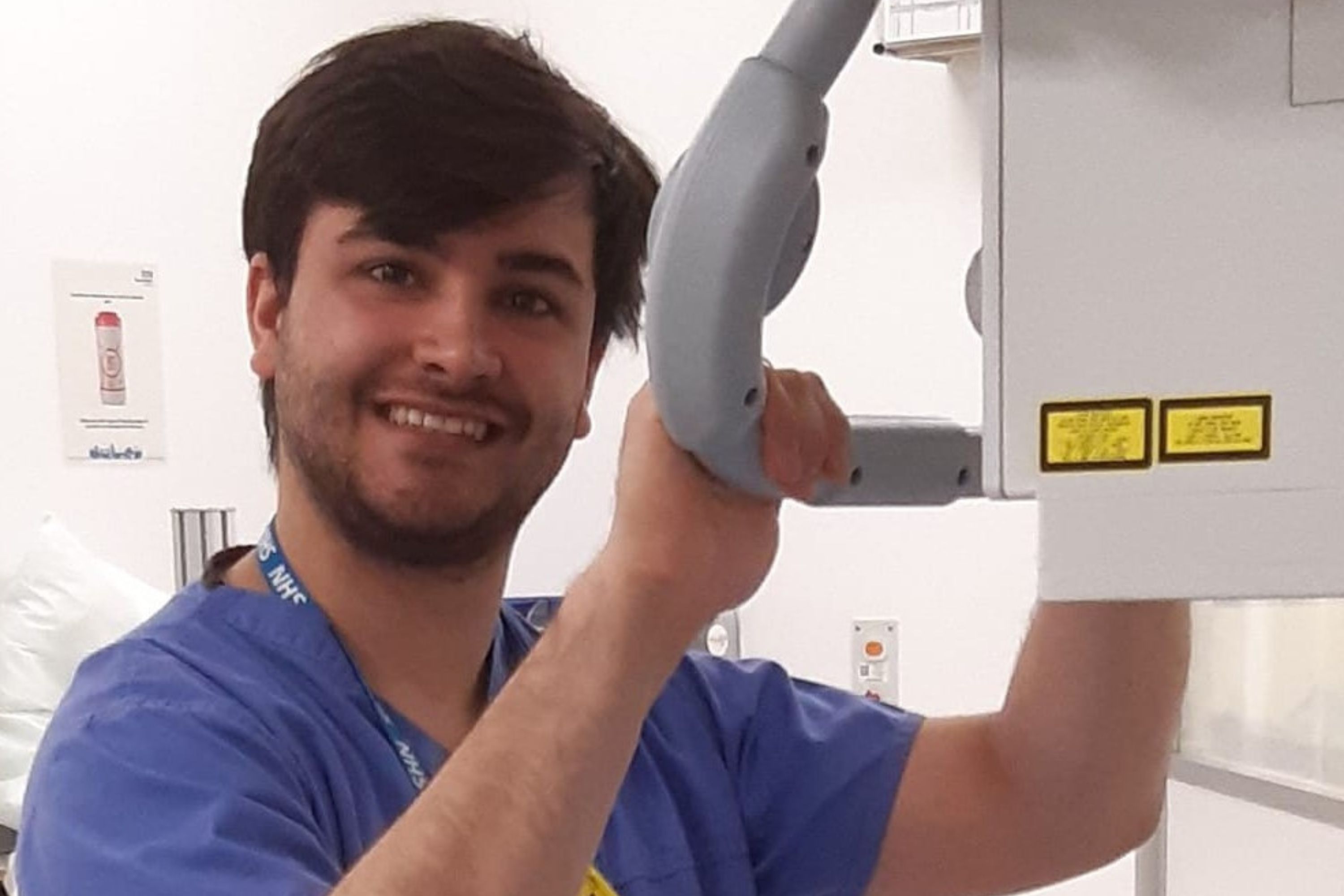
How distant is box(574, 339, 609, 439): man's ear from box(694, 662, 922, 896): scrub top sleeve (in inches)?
8.0

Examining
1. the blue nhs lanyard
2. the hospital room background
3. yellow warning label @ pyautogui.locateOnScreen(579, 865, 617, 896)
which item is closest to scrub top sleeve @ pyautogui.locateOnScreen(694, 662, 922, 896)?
yellow warning label @ pyautogui.locateOnScreen(579, 865, 617, 896)

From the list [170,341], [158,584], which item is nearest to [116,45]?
[170,341]

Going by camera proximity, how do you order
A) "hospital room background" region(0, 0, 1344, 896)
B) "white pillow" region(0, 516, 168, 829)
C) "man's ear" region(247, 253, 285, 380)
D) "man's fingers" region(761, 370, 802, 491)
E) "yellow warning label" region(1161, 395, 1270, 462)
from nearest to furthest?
"yellow warning label" region(1161, 395, 1270, 462) → "man's fingers" region(761, 370, 802, 491) → "man's ear" region(247, 253, 285, 380) → "white pillow" region(0, 516, 168, 829) → "hospital room background" region(0, 0, 1344, 896)

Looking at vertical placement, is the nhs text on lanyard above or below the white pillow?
above

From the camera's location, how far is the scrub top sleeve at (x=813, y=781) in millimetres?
1022

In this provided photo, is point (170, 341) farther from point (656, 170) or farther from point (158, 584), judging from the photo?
point (656, 170)

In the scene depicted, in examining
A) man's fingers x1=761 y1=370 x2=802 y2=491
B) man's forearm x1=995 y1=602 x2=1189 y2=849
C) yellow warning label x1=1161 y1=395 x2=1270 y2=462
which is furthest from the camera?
man's forearm x1=995 y1=602 x2=1189 y2=849

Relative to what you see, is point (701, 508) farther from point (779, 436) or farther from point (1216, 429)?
point (1216, 429)

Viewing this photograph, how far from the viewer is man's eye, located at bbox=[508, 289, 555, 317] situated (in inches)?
37.8

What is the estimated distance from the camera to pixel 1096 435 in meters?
0.52

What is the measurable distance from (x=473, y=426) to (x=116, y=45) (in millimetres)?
1368

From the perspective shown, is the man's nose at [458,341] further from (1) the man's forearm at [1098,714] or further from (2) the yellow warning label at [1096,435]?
(2) the yellow warning label at [1096,435]

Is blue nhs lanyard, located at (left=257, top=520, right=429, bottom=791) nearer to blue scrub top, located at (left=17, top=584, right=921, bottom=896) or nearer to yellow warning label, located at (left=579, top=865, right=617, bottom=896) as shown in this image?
blue scrub top, located at (left=17, top=584, right=921, bottom=896)

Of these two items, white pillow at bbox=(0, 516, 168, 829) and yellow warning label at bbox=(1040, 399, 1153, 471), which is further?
white pillow at bbox=(0, 516, 168, 829)
